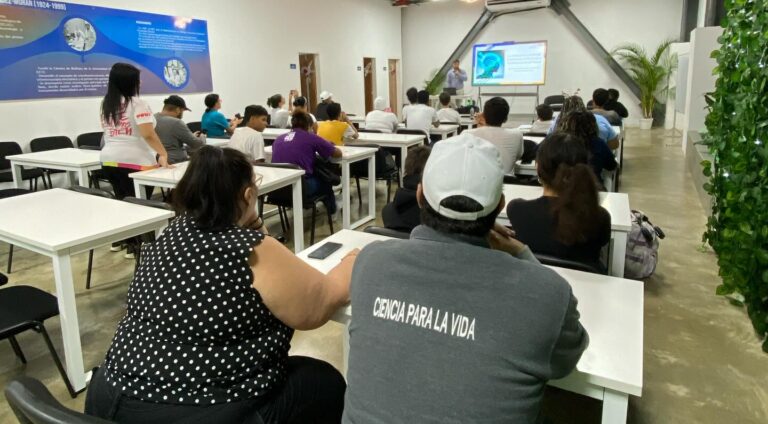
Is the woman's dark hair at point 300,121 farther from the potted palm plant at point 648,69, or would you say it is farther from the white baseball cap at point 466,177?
the potted palm plant at point 648,69

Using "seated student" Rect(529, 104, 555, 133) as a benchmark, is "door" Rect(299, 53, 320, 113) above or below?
above

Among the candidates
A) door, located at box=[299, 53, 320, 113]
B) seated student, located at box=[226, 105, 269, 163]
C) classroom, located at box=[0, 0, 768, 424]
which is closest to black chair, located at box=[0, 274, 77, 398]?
classroom, located at box=[0, 0, 768, 424]

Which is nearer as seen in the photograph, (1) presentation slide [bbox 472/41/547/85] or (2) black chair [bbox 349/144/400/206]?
(2) black chair [bbox 349/144/400/206]

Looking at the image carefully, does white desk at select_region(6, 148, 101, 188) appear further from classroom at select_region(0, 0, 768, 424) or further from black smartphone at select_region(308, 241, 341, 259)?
black smartphone at select_region(308, 241, 341, 259)

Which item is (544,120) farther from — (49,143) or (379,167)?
(49,143)

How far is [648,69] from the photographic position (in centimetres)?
1077

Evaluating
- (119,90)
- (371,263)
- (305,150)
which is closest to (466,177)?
(371,263)

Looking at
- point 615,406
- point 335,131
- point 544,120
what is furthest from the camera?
point 544,120

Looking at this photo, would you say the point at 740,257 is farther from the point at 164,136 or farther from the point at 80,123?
the point at 80,123

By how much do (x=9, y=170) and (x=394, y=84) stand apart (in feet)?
32.4

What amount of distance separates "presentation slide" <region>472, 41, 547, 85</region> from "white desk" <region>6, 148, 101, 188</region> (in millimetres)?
9287

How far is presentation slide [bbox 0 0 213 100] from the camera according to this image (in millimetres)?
5641

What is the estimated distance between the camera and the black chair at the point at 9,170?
5133 mm

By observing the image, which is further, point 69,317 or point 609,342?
point 69,317
